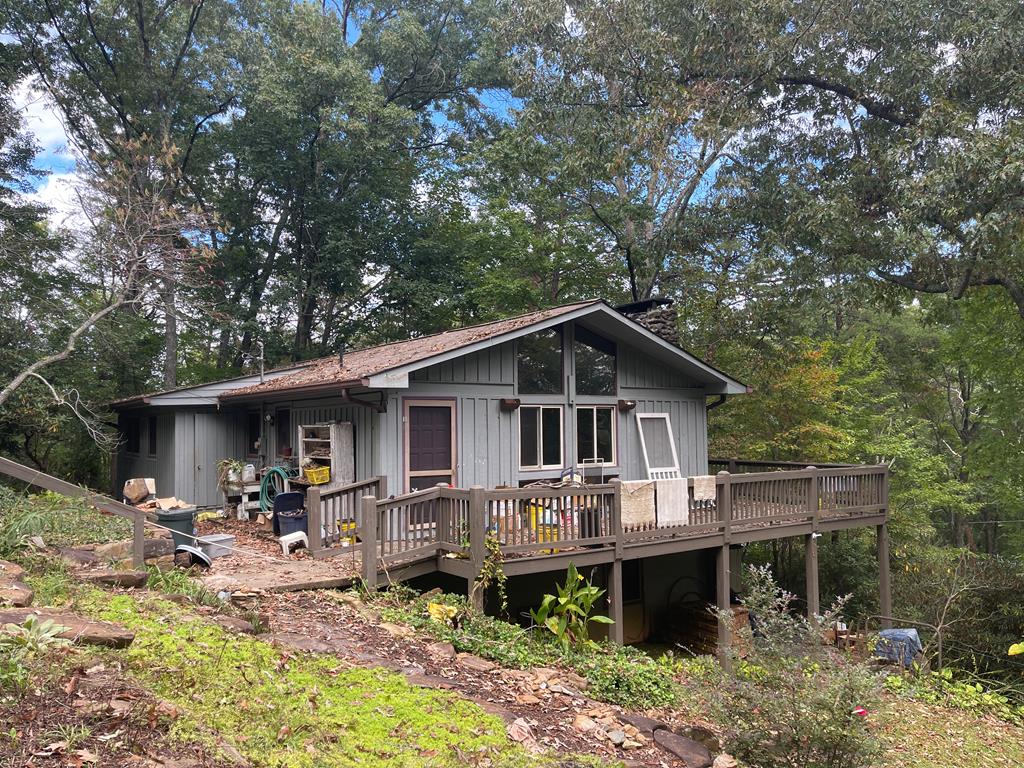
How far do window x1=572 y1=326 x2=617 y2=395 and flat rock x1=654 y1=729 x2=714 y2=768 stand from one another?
297 inches

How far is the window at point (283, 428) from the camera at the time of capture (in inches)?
502

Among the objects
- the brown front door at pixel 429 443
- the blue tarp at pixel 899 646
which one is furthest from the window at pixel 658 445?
the blue tarp at pixel 899 646

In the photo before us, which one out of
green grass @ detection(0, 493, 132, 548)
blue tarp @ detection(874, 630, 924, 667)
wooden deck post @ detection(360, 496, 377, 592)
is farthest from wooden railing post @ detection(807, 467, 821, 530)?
green grass @ detection(0, 493, 132, 548)

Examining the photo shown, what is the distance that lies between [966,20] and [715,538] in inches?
416

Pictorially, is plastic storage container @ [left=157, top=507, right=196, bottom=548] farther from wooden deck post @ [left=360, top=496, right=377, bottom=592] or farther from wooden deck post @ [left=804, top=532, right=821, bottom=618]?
wooden deck post @ [left=804, top=532, right=821, bottom=618]

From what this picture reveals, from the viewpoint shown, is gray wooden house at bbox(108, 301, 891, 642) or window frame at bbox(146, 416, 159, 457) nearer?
gray wooden house at bbox(108, 301, 891, 642)

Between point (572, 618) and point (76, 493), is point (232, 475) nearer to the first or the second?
point (76, 493)

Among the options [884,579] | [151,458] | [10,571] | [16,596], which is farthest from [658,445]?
[151,458]

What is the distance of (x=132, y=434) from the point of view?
17.1 m

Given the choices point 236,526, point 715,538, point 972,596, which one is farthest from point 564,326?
point 972,596

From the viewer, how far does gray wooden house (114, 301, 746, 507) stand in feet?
33.3

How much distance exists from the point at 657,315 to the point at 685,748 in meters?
9.83

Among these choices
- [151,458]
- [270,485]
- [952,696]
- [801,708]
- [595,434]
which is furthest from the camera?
[151,458]

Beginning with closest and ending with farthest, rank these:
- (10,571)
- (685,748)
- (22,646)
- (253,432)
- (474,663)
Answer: (22,646) < (685,748) < (10,571) < (474,663) < (253,432)
